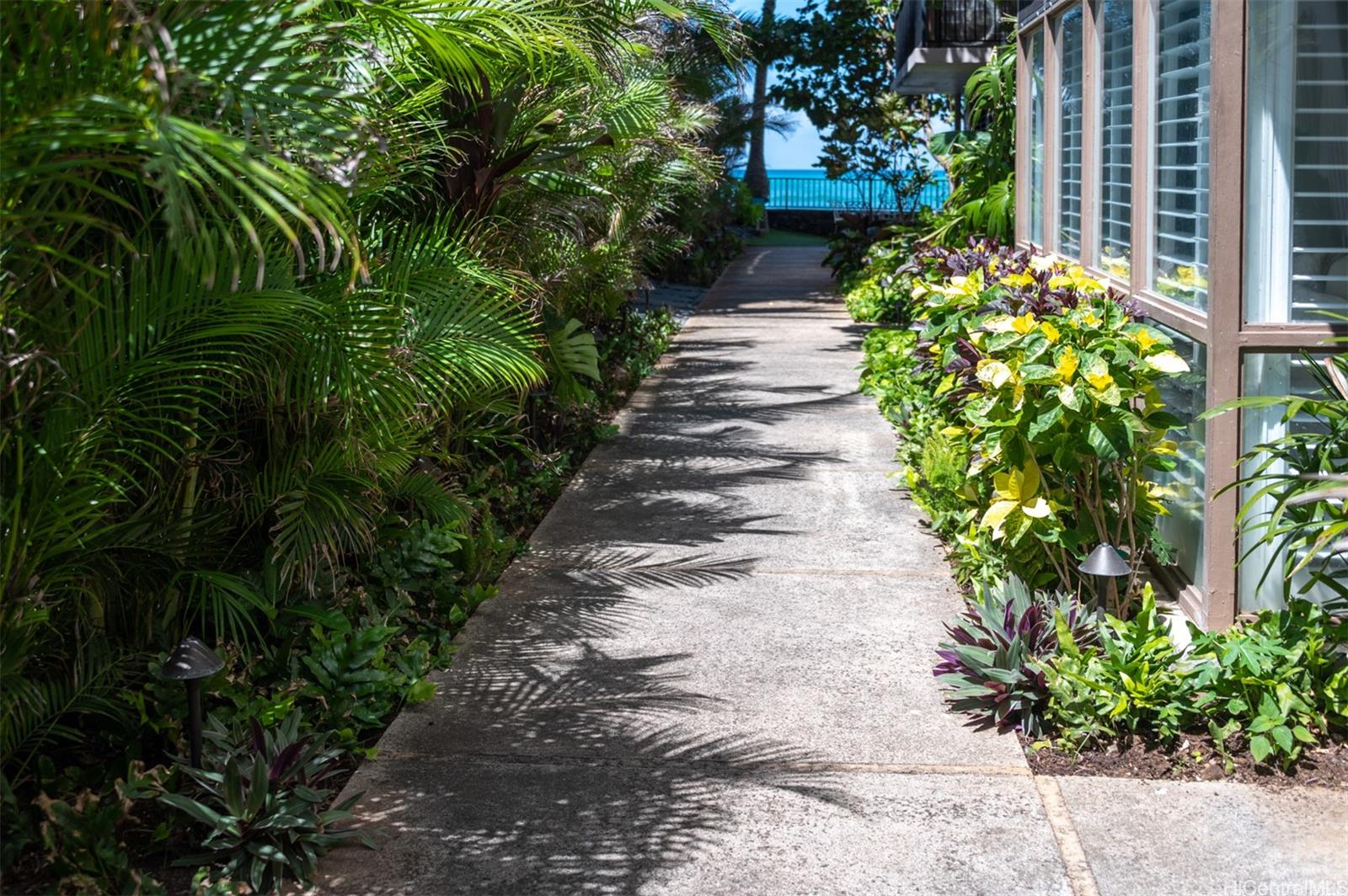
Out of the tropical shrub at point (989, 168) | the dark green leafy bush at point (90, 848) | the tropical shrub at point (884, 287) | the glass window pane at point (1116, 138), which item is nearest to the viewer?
the dark green leafy bush at point (90, 848)

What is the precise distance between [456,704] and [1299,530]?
106 inches

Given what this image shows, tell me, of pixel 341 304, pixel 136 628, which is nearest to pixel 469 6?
pixel 341 304

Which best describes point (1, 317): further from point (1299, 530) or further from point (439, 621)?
point (1299, 530)

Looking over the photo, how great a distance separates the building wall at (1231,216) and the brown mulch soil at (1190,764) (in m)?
0.76

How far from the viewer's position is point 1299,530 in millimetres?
4082

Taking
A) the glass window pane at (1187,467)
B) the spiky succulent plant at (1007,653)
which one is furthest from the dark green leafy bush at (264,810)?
the glass window pane at (1187,467)

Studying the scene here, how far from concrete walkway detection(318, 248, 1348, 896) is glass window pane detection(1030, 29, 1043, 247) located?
3.05 meters

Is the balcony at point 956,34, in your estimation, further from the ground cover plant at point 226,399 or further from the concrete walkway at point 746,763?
the ground cover plant at point 226,399

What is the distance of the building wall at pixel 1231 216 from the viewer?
4484 mm

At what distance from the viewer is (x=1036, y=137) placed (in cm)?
930

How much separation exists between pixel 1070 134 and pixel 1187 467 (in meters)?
3.31

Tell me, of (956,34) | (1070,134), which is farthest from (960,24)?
(1070,134)

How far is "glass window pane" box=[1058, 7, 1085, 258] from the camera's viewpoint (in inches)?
301

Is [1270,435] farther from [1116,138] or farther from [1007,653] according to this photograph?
[1116,138]
